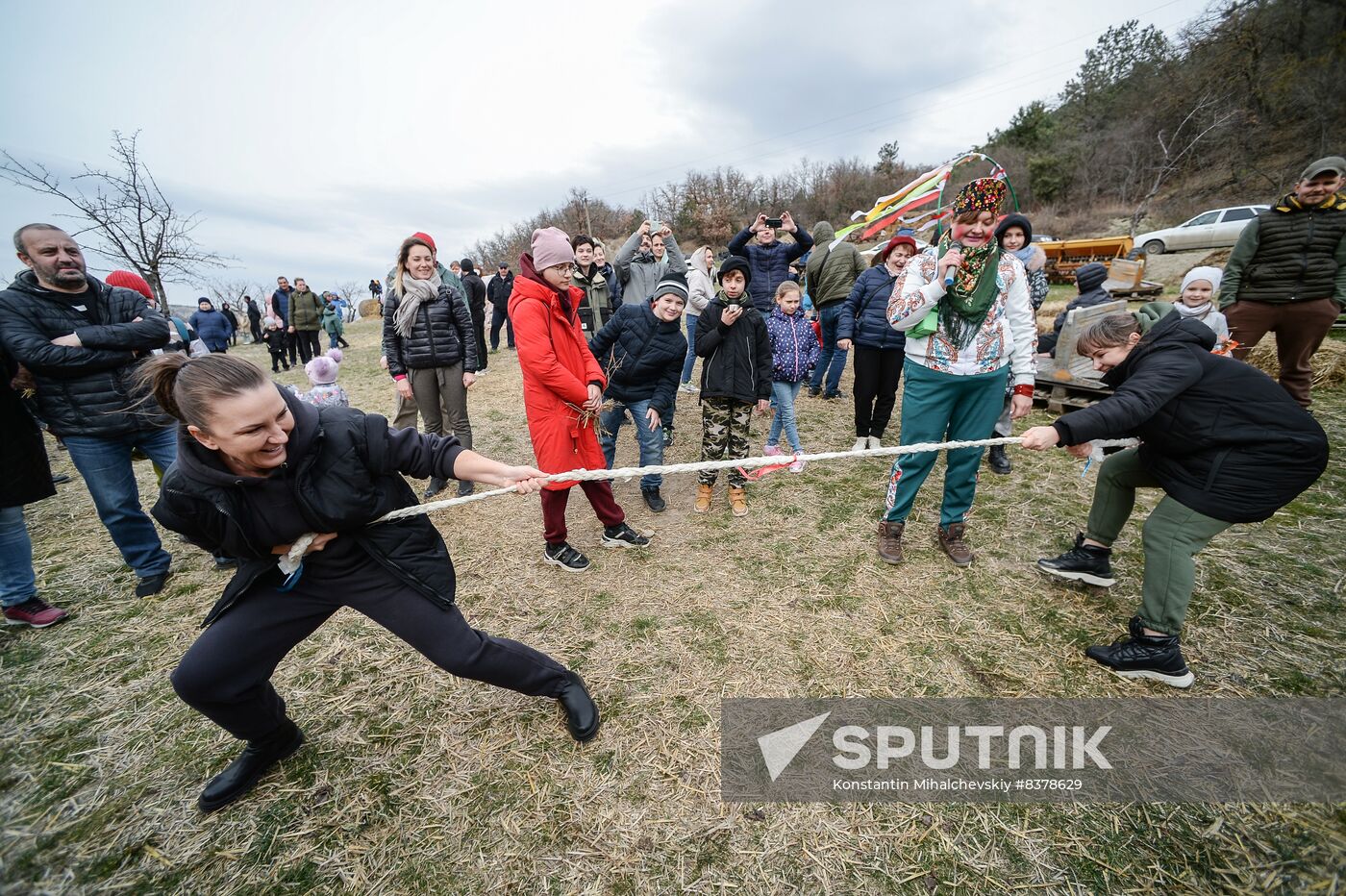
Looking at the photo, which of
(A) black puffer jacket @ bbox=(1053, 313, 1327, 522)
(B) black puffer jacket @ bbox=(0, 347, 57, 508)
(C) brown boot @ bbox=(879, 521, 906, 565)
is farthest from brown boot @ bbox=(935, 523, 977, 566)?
(B) black puffer jacket @ bbox=(0, 347, 57, 508)

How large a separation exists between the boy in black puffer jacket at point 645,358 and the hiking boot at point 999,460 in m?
3.21

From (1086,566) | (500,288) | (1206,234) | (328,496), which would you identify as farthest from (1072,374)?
(1206,234)

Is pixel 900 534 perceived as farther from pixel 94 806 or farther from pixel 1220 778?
pixel 94 806

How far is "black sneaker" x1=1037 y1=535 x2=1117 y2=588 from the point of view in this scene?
3.05 m

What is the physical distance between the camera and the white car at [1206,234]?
14758 mm

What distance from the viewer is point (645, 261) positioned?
19.7 feet

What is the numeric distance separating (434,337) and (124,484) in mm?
2207

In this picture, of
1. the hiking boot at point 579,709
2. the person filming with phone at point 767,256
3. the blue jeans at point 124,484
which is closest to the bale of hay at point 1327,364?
the person filming with phone at point 767,256

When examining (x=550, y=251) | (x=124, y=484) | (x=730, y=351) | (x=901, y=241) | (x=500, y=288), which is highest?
(x=500, y=288)

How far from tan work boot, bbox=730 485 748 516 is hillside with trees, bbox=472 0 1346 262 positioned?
25586mm

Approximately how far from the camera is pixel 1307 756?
208 cm

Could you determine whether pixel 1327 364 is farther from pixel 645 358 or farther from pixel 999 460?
pixel 645 358

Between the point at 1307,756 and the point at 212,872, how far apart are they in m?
4.42

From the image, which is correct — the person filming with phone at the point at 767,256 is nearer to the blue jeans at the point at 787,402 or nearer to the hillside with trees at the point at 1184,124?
the blue jeans at the point at 787,402
